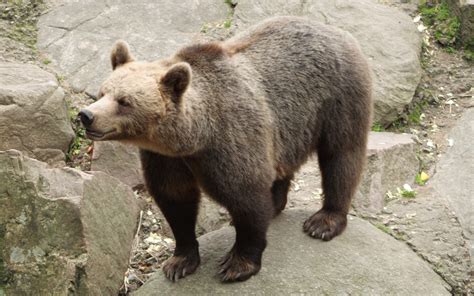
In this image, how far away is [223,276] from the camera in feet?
19.2

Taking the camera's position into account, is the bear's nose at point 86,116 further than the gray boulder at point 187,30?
No

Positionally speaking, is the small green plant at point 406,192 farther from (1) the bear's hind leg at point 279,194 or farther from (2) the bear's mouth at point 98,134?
(2) the bear's mouth at point 98,134

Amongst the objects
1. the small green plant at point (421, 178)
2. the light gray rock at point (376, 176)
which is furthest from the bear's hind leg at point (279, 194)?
the small green plant at point (421, 178)

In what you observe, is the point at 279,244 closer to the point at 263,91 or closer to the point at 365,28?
the point at 263,91

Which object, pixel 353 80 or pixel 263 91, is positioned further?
pixel 353 80

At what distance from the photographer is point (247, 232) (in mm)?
5746

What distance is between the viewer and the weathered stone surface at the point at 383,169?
7723 mm

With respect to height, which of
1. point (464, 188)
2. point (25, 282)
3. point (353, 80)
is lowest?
point (464, 188)

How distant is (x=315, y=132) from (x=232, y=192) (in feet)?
3.99

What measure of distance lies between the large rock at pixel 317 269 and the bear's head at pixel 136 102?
1418mm

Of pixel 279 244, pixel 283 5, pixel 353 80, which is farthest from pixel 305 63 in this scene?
pixel 283 5

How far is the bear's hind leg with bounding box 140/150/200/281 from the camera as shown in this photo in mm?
5691

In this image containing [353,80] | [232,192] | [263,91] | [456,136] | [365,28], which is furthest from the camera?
[365,28]

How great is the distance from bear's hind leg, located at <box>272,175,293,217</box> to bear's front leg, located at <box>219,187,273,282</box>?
3.02 ft
